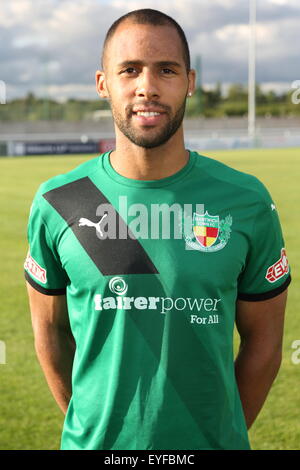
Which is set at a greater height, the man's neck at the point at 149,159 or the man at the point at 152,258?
the man's neck at the point at 149,159

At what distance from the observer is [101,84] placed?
2.05 meters

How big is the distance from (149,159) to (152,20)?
427 millimetres

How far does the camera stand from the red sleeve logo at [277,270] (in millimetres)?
2082

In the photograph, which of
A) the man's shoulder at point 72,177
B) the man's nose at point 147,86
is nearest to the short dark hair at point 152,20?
the man's nose at point 147,86

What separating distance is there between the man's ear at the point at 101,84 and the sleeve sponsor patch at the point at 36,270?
612 millimetres

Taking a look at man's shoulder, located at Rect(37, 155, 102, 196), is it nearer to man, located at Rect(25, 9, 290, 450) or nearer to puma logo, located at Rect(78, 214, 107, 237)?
man, located at Rect(25, 9, 290, 450)

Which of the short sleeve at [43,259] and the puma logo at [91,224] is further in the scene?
the short sleeve at [43,259]

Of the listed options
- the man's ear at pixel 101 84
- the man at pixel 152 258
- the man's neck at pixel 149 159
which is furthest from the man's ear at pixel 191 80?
the man's ear at pixel 101 84

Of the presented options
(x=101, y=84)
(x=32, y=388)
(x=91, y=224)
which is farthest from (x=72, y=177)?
(x=32, y=388)

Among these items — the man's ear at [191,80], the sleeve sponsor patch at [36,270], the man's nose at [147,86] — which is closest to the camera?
the man's nose at [147,86]

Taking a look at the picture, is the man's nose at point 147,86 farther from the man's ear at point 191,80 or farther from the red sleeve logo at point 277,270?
the red sleeve logo at point 277,270

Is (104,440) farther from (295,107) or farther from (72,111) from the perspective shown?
(295,107)

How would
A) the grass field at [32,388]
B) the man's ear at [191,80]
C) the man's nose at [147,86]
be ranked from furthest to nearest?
the grass field at [32,388]
the man's ear at [191,80]
the man's nose at [147,86]

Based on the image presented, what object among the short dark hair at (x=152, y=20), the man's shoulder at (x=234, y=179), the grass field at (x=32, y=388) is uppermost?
the short dark hair at (x=152, y=20)
